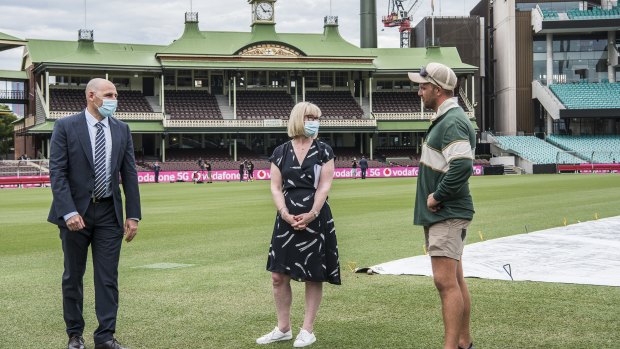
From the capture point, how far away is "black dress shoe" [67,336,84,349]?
23.2 ft

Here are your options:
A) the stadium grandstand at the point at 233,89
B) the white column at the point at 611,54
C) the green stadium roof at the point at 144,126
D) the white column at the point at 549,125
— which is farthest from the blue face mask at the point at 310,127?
the white column at the point at 611,54

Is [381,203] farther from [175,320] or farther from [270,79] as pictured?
[270,79]

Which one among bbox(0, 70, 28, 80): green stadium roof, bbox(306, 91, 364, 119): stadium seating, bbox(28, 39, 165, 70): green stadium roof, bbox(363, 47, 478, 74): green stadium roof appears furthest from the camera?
bbox(363, 47, 478, 74): green stadium roof

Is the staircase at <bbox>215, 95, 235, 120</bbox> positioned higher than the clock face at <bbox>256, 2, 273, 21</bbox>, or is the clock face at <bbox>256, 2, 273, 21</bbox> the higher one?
the clock face at <bbox>256, 2, 273, 21</bbox>

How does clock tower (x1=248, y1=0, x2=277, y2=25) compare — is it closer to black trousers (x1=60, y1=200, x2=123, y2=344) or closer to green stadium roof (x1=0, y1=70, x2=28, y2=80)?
green stadium roof (x1=0, y1=70, x2=28, y2=80)

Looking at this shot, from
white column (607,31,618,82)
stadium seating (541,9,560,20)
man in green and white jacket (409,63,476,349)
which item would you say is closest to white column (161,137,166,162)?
stadium seating (541,9,560,20)

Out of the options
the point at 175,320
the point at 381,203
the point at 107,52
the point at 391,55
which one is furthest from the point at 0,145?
the point at 175,320

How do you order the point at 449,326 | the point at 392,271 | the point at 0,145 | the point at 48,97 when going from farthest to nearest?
1. the point at 0,145
2. the point at 48,97
3. the point at 392,271
4. the point at 449,326

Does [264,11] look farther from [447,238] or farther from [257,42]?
[447,238]

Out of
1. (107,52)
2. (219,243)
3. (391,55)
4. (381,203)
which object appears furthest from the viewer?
(391,55)

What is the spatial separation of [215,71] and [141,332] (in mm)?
68986

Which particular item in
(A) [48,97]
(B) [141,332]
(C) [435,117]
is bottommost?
(B) [141,332]

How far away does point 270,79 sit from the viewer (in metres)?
77.2

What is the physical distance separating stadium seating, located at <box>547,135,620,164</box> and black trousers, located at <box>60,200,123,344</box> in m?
65.7
